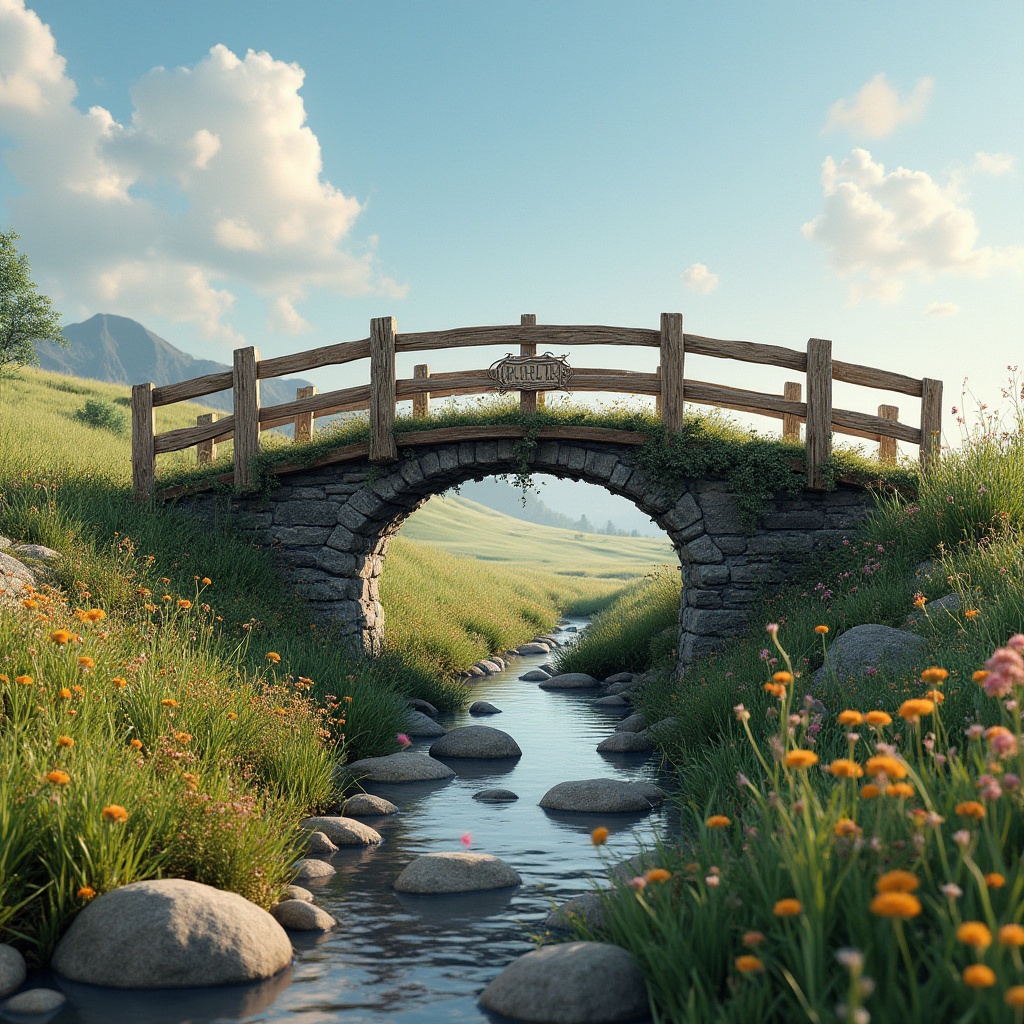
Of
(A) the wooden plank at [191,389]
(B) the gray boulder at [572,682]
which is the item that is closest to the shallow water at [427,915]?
(B) the gray boulder at [572,682]

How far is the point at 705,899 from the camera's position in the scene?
3.44m

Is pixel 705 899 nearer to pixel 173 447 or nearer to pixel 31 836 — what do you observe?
pixel 31 836

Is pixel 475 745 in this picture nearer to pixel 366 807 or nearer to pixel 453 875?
pixel 366 807

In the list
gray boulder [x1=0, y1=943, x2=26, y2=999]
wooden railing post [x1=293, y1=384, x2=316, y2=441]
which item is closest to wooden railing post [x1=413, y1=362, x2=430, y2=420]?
wooden railing post [x1=293, y1=384, x2=316, y2=441]

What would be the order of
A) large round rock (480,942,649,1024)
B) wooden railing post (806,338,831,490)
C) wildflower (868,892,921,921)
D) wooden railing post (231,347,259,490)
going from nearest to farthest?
1. wildflower (868,892,921,921)
2. large round rock (480,942,649,1024)
3. wooden railing post (806,338,831,490)
4. wooden railing post (231,347,259,490)

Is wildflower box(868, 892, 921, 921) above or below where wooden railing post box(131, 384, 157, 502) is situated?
below

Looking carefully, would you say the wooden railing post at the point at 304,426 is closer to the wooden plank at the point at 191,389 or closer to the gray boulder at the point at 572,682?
the wooden plank at the point at 191,389

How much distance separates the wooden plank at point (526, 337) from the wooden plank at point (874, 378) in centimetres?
227

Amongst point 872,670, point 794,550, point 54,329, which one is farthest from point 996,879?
point 54,329

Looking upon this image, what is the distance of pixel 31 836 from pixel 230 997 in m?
1.19

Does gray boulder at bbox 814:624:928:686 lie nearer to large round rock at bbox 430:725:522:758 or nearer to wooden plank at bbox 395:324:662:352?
large round rock at bbox 430:725:522:758

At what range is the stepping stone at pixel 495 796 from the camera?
8352 mm

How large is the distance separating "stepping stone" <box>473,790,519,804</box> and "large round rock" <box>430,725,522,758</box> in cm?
168

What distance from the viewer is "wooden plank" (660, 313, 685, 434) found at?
12.0 meters
